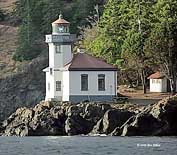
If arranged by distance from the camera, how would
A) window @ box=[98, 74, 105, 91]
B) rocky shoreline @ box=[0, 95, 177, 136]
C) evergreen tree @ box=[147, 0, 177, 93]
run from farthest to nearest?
evergreen tree @ box=[147, 0, 177, 93], window @ box=[98, 74, 105, 91], rocky shoreline @ box=[0, 95, 177, 136]

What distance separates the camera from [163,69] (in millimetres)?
99688

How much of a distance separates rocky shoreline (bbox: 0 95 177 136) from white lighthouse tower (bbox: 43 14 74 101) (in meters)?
7.79

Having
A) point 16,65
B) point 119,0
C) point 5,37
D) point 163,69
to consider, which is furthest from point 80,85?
point 5,37

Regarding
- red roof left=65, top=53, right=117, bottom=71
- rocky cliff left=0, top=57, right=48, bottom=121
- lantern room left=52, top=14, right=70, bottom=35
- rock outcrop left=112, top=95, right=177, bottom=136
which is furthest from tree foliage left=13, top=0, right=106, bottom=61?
rock outcrop left=112, top=95, right=177, bottom=136

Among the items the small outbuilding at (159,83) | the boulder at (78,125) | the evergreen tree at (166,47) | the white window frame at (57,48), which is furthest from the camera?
the small outbuilding at (159,83)

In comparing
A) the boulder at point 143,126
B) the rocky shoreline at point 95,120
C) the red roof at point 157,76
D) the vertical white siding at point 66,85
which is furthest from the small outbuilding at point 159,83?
the boulder at point 143,126

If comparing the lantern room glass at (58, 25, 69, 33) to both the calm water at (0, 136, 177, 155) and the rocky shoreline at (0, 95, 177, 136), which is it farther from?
the calm water at (0, 136, 177, 155)

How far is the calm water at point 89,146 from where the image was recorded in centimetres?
6297

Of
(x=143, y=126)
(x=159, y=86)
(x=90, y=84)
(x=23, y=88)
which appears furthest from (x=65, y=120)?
(x=23, y=88)

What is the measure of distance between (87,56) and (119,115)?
16974 mm

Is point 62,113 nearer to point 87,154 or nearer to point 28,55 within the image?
point 87,154

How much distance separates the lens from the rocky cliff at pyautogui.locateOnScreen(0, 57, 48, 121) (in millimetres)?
117938

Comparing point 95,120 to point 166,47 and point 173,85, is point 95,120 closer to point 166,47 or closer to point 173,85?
point 173,85

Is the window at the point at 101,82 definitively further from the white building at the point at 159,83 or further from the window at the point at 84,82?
the white building at the point at 159,83
